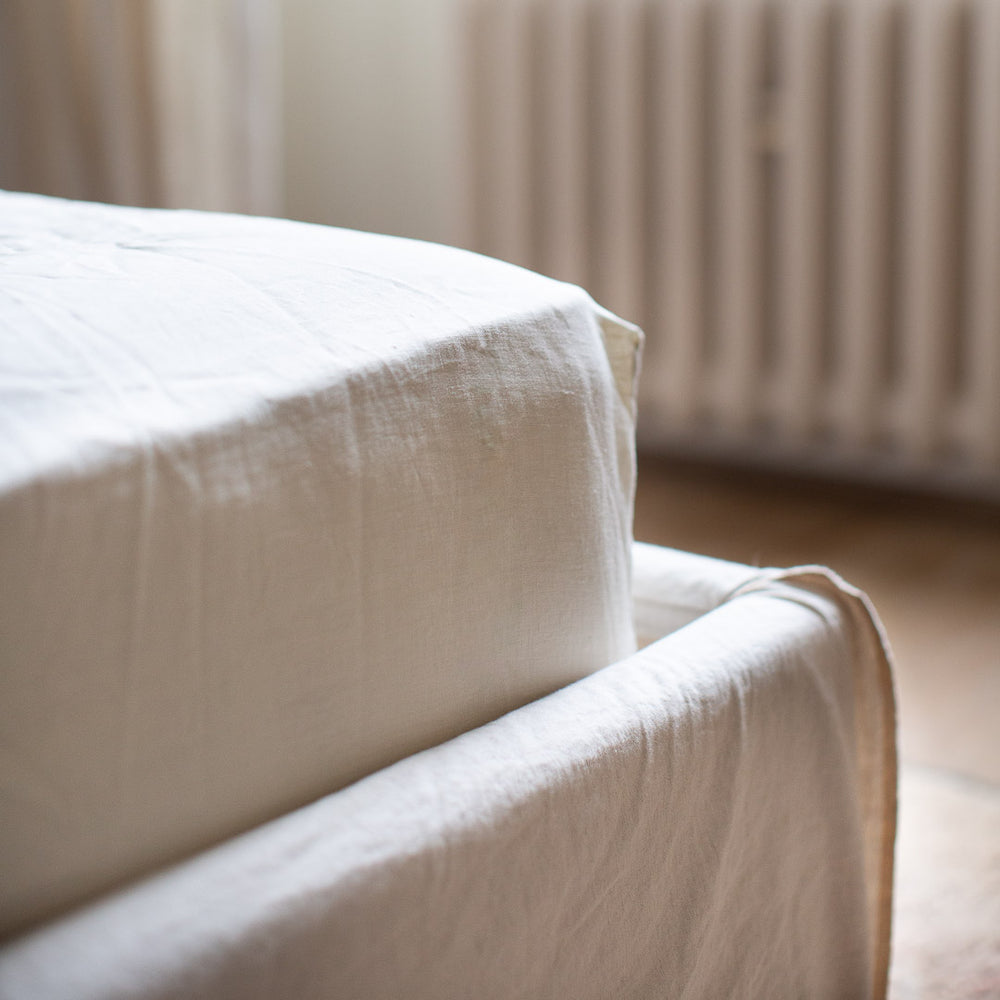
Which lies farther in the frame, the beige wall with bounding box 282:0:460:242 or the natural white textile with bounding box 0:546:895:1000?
the beige wall with bounding box 282:0:460:242

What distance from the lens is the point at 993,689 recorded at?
4.56 ft

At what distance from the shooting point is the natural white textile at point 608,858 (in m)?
0.43

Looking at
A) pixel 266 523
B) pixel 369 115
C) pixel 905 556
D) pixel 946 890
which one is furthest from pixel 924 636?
pixel 369 115

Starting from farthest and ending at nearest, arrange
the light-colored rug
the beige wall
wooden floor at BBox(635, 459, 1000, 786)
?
1. the beige wall
2. wooden floor at BBox(635, 459, 1000, 786)
3. the light-colored rug

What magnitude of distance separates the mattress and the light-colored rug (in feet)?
1.44

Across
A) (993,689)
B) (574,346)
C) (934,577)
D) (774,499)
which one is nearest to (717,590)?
(574,346)

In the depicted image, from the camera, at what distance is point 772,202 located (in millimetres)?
2078

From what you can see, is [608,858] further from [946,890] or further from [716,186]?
[716,186]

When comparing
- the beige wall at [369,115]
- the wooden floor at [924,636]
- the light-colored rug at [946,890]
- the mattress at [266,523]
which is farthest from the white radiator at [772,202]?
the mattress at [266,523]

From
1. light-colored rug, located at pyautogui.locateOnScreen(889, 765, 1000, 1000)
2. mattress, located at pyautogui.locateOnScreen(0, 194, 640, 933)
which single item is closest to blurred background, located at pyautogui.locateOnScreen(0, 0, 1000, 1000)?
light-colored rug, located at pyautogui.locateOnScreen(889, 765, 1000, 1000)

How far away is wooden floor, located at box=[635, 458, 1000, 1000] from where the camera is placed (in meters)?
0.98

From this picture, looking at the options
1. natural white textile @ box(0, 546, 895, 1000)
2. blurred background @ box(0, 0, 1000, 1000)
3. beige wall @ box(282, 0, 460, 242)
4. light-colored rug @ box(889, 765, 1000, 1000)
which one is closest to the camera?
natural white textile @ box(0, 546, 895, 1000)

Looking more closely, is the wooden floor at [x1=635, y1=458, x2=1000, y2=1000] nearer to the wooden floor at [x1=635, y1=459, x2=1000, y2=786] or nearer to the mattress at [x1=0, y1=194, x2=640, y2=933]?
the wooden floor at [x1=635, y1=459, x2=1000, y2=786]

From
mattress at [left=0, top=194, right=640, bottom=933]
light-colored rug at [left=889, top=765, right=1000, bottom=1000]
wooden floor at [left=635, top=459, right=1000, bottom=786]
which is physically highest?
mattress at [left=0, top=194, right=640, bottom=933]
